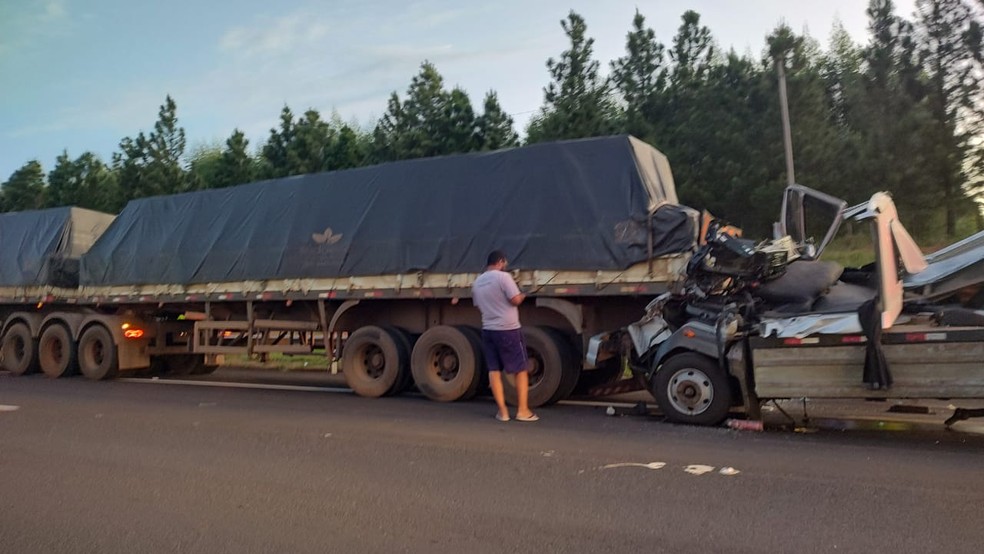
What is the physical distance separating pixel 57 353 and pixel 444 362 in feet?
27.9

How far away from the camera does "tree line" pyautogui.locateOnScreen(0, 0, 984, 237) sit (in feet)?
71.7

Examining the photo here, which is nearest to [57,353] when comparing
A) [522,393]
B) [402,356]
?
[402,356]

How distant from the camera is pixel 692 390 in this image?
780cm

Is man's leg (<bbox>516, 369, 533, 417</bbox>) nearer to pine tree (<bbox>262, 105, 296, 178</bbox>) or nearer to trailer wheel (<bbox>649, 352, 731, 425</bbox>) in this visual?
trailer wheel (<bbox>649, 352, 731, 425</bbox>)

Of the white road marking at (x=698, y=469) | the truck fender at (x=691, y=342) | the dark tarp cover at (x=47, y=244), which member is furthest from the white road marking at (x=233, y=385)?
the white road marking at (x=698, y=469)

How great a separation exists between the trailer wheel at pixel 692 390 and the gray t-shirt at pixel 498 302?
5.37 feet

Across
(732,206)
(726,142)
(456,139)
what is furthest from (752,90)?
(456,139)

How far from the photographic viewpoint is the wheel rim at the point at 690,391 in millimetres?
7727

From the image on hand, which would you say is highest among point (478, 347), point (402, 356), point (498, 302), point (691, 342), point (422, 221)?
point (422, 221)

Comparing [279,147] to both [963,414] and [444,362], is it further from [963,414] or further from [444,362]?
[963,414]

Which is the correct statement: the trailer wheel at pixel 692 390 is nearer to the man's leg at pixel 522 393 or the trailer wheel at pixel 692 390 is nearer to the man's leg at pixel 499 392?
the man's leg at pixel 522 393

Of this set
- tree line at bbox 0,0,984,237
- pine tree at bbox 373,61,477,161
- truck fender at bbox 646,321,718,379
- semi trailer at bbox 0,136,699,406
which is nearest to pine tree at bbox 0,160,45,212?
tree line at bbox 0,0,984,237

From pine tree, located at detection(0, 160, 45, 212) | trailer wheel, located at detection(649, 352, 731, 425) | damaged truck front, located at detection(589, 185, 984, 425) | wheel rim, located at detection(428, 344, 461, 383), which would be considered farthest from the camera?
pine tree, located at detection(0, 160, 45, 212)

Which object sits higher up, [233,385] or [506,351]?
[506,351]
